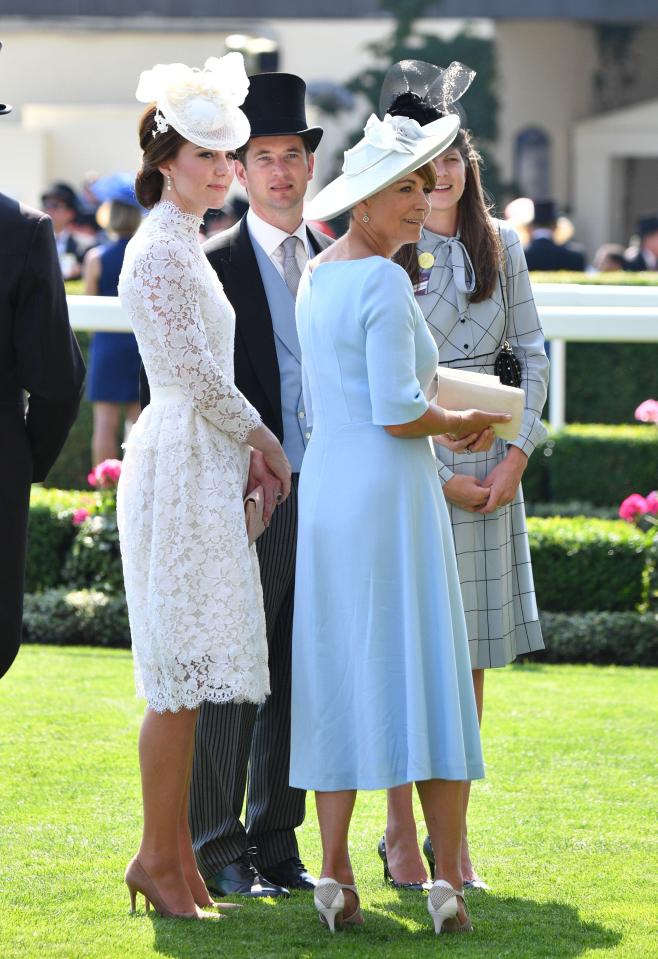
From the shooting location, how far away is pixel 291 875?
4.02m

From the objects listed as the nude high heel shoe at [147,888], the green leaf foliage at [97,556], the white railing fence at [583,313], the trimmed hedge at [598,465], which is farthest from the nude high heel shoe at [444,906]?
the trimmed hedge at [598,465]

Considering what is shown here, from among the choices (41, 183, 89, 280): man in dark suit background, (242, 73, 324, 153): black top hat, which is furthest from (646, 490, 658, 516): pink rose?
(41, 183, 89, 280): man in dark suit background

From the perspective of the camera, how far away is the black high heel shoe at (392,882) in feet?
12.8

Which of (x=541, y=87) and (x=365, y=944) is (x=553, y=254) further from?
(x=541, y=87)

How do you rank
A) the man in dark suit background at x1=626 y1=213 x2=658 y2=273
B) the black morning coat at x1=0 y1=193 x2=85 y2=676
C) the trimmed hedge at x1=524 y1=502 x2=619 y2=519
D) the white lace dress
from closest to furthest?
the black morning coat at x1=0 y1=193 x2=85 y2=676
the white lace dress
the trimmed hedge at x1=524 y1=502 x2=619 y2=519
the man in dark suit background at x1=626 y1=213 x2=658 y2=273

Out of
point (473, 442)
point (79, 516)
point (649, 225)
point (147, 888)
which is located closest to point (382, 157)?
point (473, 442)

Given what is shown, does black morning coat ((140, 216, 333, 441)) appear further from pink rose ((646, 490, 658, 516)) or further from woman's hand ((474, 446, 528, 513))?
pink rose ((646, 490, 658, 516))

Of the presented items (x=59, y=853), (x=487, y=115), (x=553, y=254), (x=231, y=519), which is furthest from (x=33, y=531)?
(x=487, y=115)

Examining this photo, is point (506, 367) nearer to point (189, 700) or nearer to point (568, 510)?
point (189, 700)

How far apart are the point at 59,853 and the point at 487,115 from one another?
24895mm

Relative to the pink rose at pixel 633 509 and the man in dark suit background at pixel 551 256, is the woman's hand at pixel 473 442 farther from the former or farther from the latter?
the man in dark suit background at pixel 551 256

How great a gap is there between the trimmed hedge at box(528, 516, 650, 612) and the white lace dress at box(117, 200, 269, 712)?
3504mm

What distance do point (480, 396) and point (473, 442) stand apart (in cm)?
11

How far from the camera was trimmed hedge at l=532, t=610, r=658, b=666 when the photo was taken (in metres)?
6.67
